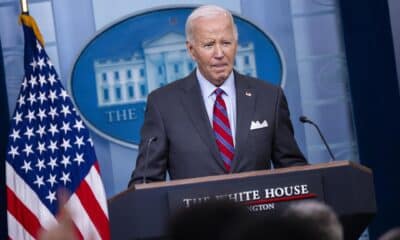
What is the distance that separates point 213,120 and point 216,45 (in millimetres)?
376

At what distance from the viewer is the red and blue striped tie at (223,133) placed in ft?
15.7

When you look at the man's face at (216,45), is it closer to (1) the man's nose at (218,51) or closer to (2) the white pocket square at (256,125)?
(1) the man's nose at (218,51)

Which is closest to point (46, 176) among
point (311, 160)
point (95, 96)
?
point (95, 96)

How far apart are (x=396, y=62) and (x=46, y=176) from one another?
240cm

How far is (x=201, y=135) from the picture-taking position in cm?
481

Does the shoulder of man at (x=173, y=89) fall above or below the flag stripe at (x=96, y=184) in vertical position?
above

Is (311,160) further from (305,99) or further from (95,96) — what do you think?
(95,96)

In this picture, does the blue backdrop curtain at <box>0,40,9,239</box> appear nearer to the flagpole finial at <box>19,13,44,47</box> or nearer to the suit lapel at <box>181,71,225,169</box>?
the flagpole finial at <box>19,13,44,47</box>

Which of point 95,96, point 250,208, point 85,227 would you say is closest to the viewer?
point 250,208

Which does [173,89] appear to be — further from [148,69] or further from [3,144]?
[3,144]

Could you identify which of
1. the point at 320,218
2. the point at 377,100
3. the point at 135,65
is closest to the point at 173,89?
the point at 135,65

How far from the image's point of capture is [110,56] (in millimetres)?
6730

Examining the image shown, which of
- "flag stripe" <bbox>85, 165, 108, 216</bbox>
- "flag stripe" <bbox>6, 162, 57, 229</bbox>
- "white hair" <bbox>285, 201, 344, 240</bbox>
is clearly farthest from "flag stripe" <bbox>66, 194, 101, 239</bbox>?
"white hair" <bbox>285, 201, 344, 240</bbox>

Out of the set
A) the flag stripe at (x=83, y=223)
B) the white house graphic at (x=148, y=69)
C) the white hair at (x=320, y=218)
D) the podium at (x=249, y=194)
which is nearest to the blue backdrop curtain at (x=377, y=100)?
the white house graphic at (x=148, y=69)
